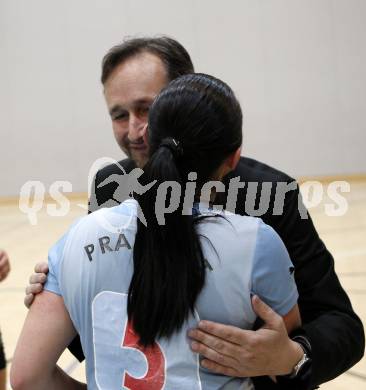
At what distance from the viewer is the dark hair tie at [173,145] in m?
1.25

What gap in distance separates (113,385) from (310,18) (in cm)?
→ 827

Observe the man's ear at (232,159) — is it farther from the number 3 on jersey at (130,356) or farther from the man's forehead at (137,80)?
the man's forehead at (137,80)

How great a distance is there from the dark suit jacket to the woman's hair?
0.34 meters

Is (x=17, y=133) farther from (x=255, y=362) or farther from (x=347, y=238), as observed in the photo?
(x=255, y=362)

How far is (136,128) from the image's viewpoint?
1.89 meters

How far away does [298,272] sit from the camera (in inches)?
65.0

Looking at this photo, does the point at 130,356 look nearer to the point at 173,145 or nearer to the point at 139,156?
the point at 173,145

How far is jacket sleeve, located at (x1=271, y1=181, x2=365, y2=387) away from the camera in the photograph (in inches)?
60.8

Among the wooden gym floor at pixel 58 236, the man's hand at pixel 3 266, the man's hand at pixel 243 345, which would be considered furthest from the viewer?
the wooden gym floor at pixel 58 236

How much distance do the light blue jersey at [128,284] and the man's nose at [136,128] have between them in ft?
2.08

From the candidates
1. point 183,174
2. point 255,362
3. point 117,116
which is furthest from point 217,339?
point 117,116

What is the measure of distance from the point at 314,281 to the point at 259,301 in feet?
1.59

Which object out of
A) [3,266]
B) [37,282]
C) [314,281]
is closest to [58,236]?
[3,266]

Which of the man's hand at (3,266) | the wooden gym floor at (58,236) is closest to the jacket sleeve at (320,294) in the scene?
the man's hand at (3,266)
